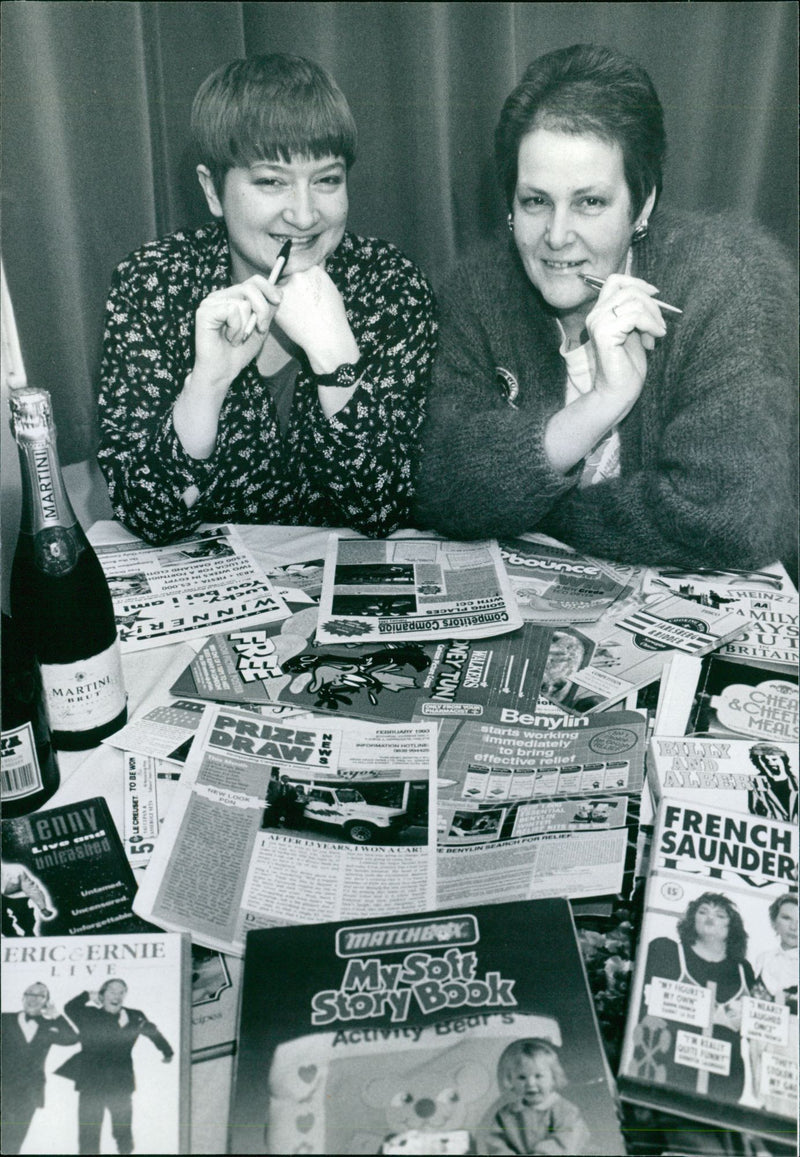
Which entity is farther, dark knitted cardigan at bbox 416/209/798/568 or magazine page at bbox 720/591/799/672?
dark knitted cardigan at bbox 416/209/798/568

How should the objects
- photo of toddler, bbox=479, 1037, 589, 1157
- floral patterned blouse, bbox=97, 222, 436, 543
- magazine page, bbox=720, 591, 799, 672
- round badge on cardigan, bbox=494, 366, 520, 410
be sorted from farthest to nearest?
round badge on cardigan, bbox=494, 366, 520, 410
floral patterned blouse, bbox=97, 222, 436, 543
magazine page, bbox=720, 591, 799, 672
photo of toddler, bbox=479, 1037, 589, 1157

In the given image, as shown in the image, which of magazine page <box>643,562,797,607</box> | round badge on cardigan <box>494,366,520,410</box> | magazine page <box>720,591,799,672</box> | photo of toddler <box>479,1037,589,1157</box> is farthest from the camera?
round badge on cardigan <box>494,366,520,410</box>

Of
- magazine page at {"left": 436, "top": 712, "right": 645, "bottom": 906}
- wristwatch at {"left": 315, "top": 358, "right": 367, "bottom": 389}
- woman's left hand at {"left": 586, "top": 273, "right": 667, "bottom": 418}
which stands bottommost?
magazine page at {"left": 436, "top": 712, "right": 645, "bottom": 906}

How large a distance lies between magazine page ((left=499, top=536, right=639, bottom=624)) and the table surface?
158mm

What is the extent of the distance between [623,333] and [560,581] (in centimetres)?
29

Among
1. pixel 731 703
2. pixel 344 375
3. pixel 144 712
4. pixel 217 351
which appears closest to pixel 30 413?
pixel 144 712

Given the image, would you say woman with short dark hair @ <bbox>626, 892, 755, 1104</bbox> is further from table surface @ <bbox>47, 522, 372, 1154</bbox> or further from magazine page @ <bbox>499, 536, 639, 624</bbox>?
magazine page @ <bbox>499, 536, 639, 624</bbox>

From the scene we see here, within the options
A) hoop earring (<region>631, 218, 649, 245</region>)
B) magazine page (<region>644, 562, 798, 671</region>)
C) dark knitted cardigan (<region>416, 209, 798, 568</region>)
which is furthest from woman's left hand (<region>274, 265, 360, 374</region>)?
magazine page (<region>644, 562, 798, 671</region>)

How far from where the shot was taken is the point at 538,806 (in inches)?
27.4

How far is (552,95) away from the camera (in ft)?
3.30

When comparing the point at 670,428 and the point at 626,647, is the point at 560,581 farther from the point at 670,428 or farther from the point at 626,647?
the point at 670,428

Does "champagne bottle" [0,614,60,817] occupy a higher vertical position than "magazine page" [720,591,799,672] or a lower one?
higher

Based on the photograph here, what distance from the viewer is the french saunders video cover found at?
0.48 metres

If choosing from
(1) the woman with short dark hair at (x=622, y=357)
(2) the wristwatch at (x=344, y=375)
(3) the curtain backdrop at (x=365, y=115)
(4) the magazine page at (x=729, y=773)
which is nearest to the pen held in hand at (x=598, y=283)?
(1) the woman with short dark hair at (x=622, y=357)
